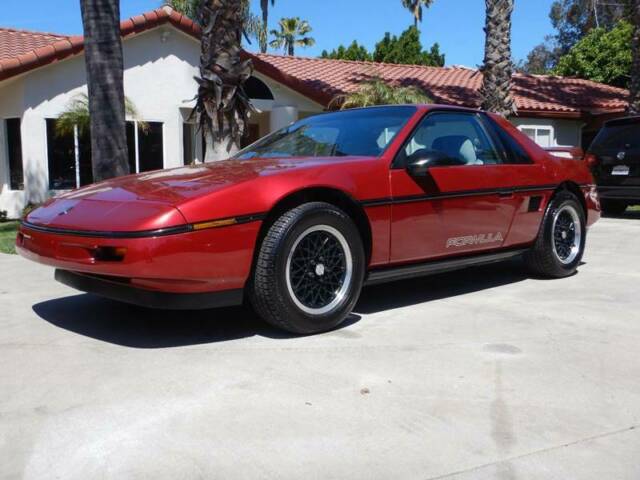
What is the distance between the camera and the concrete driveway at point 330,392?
2.41 m

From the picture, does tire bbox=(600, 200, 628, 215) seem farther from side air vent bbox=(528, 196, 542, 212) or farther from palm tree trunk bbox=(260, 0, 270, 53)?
palm tree trunk bbox=(260, 0, 270, 53)

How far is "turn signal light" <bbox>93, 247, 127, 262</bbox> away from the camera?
3375 mm

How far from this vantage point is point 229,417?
9.05 feet

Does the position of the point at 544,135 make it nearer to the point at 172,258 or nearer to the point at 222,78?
the point at 222,78

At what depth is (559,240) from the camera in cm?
564

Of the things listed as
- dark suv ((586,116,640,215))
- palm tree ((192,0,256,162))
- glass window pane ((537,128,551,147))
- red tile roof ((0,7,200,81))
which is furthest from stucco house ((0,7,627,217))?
dark suv ((586,116,640,215))

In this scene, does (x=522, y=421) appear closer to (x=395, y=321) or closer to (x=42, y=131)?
(x=395, y=321)

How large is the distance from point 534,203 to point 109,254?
3.37 m

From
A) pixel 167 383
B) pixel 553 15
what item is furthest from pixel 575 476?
pixel 553 15

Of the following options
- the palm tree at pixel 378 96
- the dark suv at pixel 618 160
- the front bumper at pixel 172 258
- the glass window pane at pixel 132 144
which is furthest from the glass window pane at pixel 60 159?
the front bumper at pixel 172 258

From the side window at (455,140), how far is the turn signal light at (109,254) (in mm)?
1910

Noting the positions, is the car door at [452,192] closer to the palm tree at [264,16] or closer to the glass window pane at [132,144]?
the glass window pane at [132,144]

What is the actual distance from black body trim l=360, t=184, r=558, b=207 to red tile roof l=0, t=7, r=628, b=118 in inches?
390

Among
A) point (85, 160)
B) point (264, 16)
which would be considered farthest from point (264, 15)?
point (85, 160)
